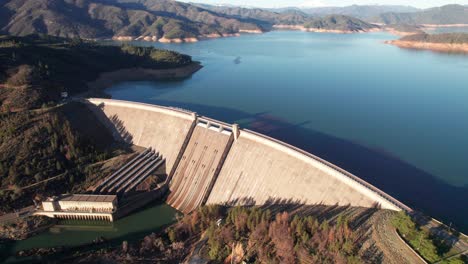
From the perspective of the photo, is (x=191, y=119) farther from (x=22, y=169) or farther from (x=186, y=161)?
(x=22, y=169)

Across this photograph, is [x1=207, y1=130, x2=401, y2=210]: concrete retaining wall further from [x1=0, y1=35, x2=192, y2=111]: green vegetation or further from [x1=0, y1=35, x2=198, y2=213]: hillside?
[x1=0, y1=35, x2=192, y2=111]: green vegetation

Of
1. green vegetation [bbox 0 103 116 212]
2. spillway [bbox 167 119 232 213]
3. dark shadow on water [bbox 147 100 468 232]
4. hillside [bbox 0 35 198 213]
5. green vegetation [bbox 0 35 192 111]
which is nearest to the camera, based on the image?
dark shadow on water [bbox 147 100 468 232]

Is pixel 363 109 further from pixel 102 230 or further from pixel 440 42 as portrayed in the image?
pixel 440 42

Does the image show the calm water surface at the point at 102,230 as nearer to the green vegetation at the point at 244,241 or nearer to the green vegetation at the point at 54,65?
the green vegetation at the point at 244,241

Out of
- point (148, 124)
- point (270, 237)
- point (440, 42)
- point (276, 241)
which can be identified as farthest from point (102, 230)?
point (440, 42)

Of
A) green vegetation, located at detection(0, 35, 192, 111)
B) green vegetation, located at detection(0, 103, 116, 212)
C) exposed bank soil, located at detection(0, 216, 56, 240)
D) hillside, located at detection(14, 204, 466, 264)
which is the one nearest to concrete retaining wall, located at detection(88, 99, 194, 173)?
green vegetation, located at detection(0, 103, 116, 212)

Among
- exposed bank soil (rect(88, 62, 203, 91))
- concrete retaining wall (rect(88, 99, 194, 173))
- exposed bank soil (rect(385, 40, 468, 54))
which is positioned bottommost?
concrete retaining wall (rect(88, 99, 194, 173))

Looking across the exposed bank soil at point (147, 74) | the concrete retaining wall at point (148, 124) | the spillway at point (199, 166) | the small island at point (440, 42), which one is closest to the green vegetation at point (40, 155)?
the concrete retaining wall at point (148, 124)
